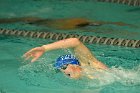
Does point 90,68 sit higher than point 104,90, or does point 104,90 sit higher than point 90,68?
point 90,68

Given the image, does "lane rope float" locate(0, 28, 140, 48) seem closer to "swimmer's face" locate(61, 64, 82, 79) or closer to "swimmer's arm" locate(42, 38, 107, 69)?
"swimmer's arm" locate(42, 38, 107, 69)

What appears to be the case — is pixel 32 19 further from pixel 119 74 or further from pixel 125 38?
pixel 119 74

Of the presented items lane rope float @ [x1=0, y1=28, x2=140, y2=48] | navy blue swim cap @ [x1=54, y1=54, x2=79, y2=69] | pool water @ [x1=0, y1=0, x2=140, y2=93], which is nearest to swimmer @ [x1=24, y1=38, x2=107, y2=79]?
navy blue swim cap @ [x1=54, y1=54, x2=79, y2=69]

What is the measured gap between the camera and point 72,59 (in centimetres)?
371

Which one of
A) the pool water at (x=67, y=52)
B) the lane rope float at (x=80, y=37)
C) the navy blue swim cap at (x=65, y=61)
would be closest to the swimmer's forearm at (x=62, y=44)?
the navy blue swim cap at (x=65, y=61)

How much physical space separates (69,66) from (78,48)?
0.78 feet

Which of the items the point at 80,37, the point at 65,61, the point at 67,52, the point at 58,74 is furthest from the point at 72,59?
the point at 80,37

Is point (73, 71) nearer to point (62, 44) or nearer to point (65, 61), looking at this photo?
point (65, 61)

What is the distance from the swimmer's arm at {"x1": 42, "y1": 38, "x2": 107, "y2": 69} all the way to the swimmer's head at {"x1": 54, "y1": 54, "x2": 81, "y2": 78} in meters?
0.11

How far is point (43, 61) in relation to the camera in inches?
199

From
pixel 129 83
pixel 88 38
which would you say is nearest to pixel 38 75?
pixel 129 83

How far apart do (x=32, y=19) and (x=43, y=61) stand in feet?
7.67

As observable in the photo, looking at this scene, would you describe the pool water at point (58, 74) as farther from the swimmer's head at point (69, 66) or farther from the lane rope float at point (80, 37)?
the swimmer's head at point (69, 66)

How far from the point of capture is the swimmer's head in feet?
11.8
